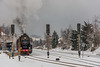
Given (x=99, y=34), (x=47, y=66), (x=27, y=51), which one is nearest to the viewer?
(x=47, y=66)

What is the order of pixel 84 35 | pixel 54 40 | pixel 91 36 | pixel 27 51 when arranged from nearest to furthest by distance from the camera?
pixel 27 51, pixel 91 36, pixel 84 35, pixel 54 40

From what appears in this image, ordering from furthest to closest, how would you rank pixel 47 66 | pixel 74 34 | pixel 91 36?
pixel 74 34, pixel 91 36, pixel 47 66

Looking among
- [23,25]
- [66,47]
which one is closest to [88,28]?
[66,47]

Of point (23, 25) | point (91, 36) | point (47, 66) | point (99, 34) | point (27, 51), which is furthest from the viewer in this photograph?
point (91, 36)

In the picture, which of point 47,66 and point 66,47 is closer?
point 47,66

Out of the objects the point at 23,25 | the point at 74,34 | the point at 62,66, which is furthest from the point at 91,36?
the point at 62,66

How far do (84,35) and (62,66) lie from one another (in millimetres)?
31375

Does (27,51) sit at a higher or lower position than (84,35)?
lower

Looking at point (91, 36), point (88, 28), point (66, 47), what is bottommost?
point (66, 47)

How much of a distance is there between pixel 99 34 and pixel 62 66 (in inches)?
1070

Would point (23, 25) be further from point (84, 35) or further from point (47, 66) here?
point (84, 35)

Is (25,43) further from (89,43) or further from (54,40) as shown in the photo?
(54,40)

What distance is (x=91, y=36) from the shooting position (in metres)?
39.5

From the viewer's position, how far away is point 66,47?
5606 centimetres
